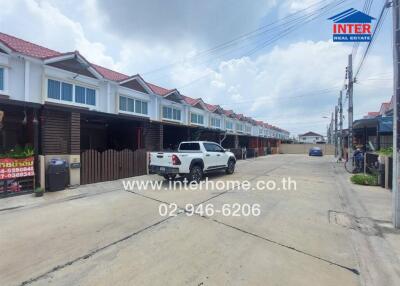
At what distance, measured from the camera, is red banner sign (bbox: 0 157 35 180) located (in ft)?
25.7

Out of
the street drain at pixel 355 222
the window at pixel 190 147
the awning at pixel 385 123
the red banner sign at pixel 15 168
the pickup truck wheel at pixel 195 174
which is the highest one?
the awning at pixel 385 123

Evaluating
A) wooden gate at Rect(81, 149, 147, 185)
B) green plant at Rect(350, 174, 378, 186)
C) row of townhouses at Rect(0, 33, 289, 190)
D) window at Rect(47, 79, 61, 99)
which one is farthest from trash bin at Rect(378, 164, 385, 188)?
window at Rect(47, 79, 61, 99)

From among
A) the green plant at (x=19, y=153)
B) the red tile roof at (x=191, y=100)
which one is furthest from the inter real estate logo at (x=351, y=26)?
the red tile roof at (x=191, y=100)

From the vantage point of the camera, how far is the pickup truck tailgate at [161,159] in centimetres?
1003

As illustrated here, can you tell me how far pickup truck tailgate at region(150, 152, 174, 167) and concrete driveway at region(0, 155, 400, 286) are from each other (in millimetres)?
2614

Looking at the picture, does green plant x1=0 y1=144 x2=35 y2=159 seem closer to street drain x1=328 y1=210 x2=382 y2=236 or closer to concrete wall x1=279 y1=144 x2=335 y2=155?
street drain x1=328 y1=210 x2=382 y2=236

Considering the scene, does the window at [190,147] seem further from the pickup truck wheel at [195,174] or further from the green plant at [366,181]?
the green plant at [366,181]

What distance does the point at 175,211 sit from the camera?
6.47 m

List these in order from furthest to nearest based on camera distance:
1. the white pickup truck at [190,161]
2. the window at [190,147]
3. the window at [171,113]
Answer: the window at [171,113] < the window at [190,147] < the white pickup truck at [190,161]

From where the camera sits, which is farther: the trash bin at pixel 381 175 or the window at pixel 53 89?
the window at pixel 53 89

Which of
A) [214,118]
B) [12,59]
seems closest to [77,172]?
[12,59]

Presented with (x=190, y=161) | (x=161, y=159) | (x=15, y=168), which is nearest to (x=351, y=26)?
(x=190, y=161)

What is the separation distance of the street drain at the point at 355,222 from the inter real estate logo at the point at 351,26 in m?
6.61

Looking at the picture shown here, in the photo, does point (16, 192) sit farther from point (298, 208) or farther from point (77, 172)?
point (298, 208)
